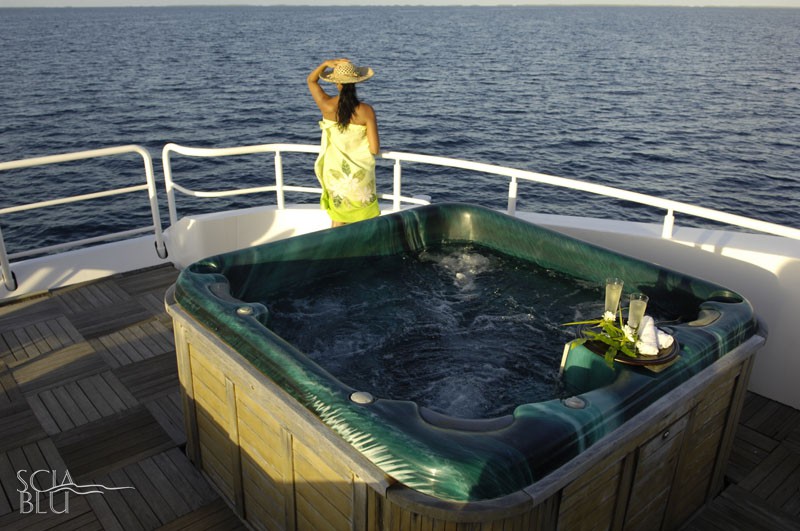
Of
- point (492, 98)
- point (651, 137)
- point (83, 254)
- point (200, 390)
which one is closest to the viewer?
point (200, 390)

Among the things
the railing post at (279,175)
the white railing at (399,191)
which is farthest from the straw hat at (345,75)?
the railing post at (279,175)

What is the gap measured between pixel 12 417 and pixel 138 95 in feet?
66.9

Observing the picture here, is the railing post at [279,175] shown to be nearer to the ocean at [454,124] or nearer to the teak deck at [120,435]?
the teak deck at [120,435]

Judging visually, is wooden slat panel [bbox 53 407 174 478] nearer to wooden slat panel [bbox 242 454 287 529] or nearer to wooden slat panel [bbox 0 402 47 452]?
wooden slat panel [bbox 0 402 47 452]

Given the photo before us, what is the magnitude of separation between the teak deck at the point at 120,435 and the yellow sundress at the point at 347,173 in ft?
3.97

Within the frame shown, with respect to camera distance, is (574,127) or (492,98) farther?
(492,98)

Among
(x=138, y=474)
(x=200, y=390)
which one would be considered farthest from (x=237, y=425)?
(x=138, y=474)

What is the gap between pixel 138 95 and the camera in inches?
832

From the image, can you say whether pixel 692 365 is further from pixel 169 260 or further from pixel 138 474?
pixel 169 260

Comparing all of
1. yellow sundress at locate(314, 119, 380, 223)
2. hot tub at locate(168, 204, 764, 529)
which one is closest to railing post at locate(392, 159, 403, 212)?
yellow sundress at locate(314, 119, 380, 223)

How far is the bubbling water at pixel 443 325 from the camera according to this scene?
2729 millimetres

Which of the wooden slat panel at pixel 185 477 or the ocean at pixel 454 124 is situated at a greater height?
the wooden slat panel at pixel 185 477

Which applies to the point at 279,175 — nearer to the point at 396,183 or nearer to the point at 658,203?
the point at 396,183

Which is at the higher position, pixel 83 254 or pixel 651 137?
pixel 83 254
